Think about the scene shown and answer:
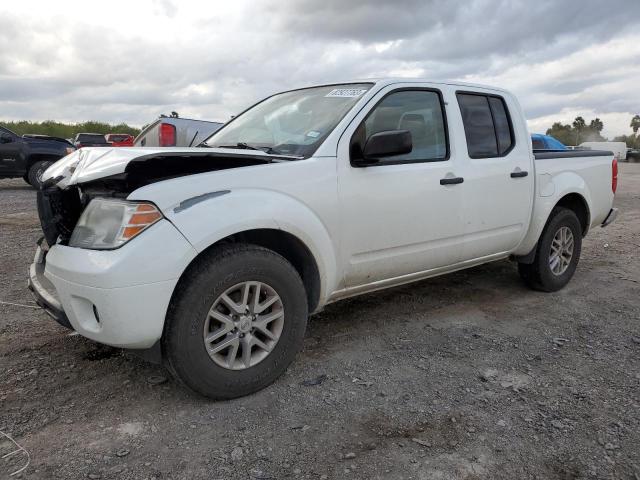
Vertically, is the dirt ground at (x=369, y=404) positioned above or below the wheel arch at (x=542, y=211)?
below

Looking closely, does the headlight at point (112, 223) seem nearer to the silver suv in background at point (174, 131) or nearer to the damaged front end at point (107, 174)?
the damaged front end at point (107, 174)

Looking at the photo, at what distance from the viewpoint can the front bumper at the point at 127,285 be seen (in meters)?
2.43

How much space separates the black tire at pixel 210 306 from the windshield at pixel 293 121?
0.80 meters

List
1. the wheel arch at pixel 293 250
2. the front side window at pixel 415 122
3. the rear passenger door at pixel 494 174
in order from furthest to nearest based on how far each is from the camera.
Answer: the rear passenger door at pixel 494 174 → the front side window at pixel 415 122 → the wheel arch at pixel 293 250

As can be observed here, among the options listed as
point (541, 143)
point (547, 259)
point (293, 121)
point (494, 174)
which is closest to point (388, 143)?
point (293, 121)

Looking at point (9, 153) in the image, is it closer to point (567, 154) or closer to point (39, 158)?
point (39, 158)

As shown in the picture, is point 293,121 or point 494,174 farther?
point 494,174

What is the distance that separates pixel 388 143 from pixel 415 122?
740 mm

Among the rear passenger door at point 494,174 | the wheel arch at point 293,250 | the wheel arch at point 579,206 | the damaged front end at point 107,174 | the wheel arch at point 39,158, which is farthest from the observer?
the wheel arch at point 39,158

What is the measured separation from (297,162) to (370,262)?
33.5 inches

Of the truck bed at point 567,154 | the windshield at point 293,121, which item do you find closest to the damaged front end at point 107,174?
the windshield at point 293,121

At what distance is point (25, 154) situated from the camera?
12.9 meters

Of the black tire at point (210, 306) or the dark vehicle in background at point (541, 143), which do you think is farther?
the dark vehicle in background at point (541, 143)

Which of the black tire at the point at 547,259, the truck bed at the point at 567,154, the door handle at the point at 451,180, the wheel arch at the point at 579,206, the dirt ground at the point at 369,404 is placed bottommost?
the dirt ground at the point at 369,404
